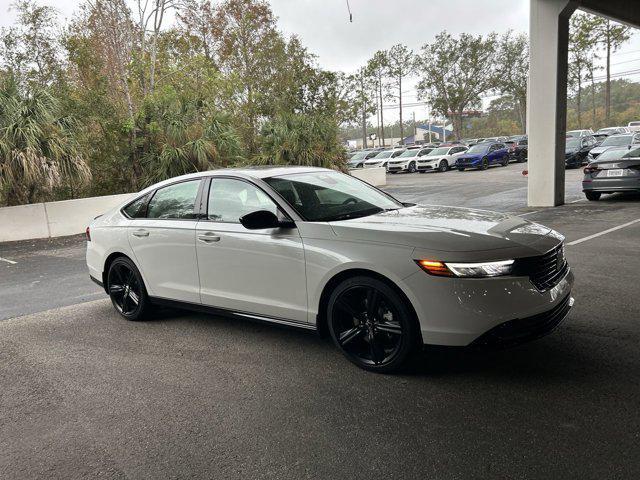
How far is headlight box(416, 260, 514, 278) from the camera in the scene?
3.44m

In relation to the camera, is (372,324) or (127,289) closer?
(372,324)

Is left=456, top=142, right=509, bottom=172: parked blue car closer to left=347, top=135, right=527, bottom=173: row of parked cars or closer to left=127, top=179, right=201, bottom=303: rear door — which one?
left=347, top=135, right=527, bottom=173: row of parked cars

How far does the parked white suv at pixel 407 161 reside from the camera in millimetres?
34228

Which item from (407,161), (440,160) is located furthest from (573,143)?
(407,161)

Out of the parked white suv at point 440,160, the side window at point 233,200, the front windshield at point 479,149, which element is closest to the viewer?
the side window at point 233,200

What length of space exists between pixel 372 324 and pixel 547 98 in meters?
12.3

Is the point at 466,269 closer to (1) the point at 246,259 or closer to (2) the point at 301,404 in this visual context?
(2) the point at 301,404

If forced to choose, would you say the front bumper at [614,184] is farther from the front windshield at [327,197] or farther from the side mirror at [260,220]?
the side mirror at [260,220]

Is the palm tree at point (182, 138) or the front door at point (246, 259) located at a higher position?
the palm tree at point (182, 138)

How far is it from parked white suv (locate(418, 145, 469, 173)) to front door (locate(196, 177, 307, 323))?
29.4m

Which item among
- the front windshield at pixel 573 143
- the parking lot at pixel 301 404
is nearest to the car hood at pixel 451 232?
the parking lot at pixel 301 404

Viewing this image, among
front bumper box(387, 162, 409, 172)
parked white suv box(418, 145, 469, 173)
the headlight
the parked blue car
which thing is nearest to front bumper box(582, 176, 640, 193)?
the headlight

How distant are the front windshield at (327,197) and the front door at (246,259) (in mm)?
193

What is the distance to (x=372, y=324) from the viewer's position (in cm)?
378
